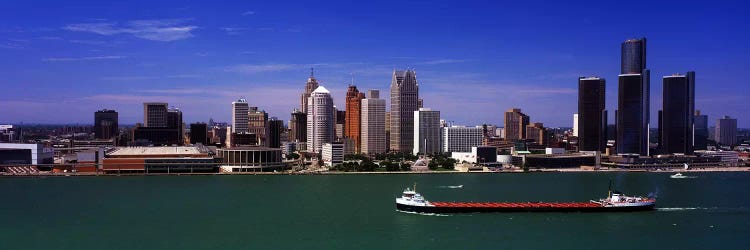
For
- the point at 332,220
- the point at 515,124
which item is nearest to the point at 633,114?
the point at 515,124

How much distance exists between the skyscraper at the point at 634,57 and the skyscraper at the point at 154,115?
42339 millimetres

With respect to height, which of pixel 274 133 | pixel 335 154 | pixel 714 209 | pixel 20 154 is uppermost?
pixel 274 133

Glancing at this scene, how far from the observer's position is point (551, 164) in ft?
151

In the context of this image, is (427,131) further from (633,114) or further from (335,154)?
(335,154)

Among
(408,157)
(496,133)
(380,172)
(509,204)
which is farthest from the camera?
(496,133)

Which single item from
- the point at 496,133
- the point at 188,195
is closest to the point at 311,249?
the point at 188,195

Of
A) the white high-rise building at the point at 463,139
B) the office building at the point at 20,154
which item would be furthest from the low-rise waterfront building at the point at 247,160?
the white high-rise building at the point at 463,139

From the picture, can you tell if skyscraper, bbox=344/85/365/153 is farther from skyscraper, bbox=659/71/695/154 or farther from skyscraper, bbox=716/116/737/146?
skyscraper, bbox=716/116/737/146

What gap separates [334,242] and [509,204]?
7227 millimetres

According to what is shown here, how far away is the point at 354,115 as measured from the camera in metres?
67.2

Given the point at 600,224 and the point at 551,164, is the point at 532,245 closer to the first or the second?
the point at 600,224

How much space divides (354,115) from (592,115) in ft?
68.7

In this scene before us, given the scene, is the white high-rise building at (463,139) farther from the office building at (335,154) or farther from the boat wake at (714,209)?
the boat wake at (714,209)

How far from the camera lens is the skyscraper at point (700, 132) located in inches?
Result: 2496
